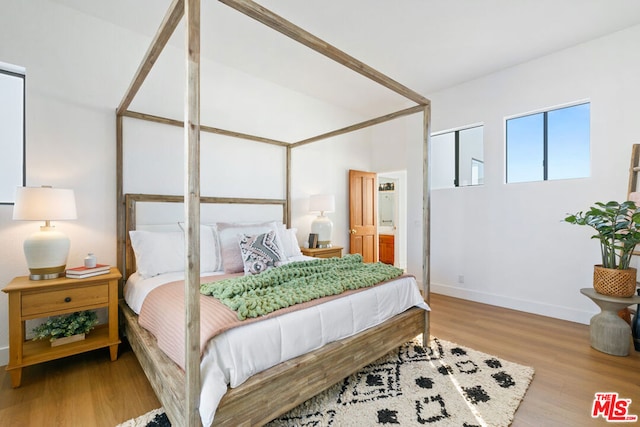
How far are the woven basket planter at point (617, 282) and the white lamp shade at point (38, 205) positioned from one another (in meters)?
4.44

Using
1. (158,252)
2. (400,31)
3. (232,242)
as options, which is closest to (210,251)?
(232,242)

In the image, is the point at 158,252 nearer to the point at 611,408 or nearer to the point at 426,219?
the point at 426,219

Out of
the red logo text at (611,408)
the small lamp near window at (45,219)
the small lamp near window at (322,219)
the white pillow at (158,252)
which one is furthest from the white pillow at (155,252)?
the red logo text at (611,408)

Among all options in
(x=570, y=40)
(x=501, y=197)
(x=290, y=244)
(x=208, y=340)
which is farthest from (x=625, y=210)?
(x=208, y=340)

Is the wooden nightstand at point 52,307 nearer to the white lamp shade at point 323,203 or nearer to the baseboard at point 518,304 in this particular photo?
the white lamp shade at point 323,203

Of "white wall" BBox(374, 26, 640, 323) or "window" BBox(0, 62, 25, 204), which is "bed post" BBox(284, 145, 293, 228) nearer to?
"white wall" BBox(374, 26, 640, 323)

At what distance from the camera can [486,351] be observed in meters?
2.50

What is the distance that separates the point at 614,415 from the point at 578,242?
2007mm

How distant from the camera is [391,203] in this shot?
290 inches

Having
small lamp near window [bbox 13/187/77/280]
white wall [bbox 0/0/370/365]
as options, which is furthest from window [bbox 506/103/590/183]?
small lamp near window [bbox 13/187/77/280]

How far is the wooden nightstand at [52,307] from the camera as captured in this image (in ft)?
6.38

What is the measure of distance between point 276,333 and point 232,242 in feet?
4.75

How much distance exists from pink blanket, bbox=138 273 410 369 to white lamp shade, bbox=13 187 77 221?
3.04ft

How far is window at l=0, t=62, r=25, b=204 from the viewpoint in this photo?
239 cm
